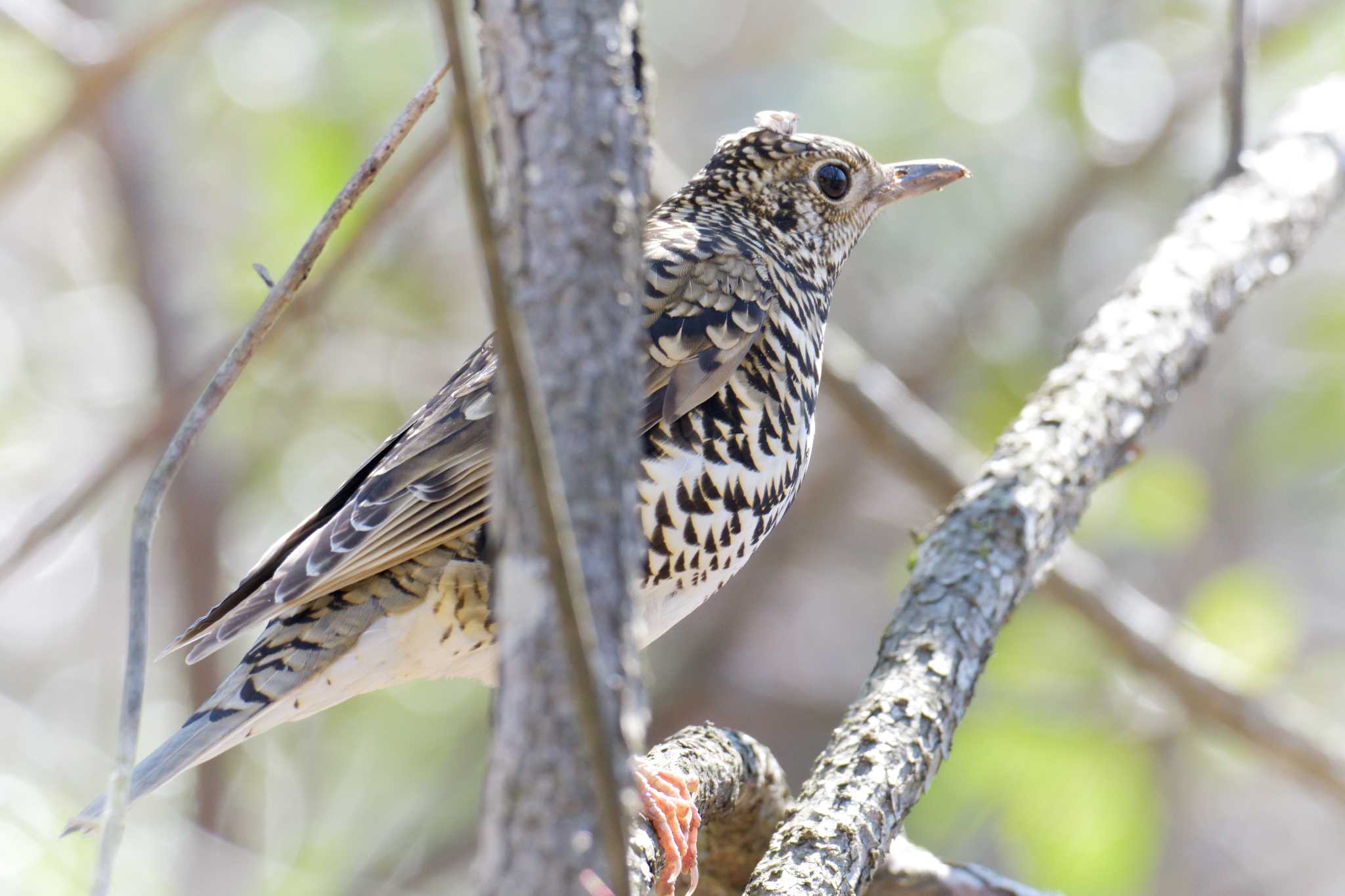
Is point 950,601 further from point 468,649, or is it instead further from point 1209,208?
point 1209,208

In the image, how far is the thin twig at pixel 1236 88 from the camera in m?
4.27

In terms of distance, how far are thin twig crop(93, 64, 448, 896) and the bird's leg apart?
1260 mm

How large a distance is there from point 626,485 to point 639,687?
0.22 meters

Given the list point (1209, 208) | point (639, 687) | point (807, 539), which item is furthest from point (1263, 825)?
point (639, 687)

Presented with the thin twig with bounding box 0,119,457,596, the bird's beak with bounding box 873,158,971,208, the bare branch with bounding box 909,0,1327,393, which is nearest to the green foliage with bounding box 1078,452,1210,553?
the bare branch with bounding box 909,0,1327,393

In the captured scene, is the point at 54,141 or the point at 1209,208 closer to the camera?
the point at 1209,208

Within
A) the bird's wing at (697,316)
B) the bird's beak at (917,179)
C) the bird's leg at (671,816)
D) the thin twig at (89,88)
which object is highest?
the thin twig at (89,88)

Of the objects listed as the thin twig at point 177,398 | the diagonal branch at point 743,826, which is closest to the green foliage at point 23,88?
the thin twig at point 177,398

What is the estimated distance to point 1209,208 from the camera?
439 centimetres

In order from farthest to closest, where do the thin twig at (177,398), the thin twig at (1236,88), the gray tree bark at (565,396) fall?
the thin twig at (1236,88) < the thin twig at (177,398) < the gray tree bark at (565,396)

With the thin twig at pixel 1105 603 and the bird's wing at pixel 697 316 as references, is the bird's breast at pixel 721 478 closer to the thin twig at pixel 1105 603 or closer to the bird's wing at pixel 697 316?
the bird's wing at pixel 697 316

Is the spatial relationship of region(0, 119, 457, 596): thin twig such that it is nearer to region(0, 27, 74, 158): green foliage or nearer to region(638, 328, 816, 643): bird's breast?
region(638, 328, 816, 643): bird's breast

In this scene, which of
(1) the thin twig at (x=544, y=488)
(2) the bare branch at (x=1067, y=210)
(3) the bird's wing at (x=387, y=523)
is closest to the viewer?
(1) the thin twig at (x=544, y=488)

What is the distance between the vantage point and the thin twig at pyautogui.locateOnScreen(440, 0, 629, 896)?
4.08 ft
